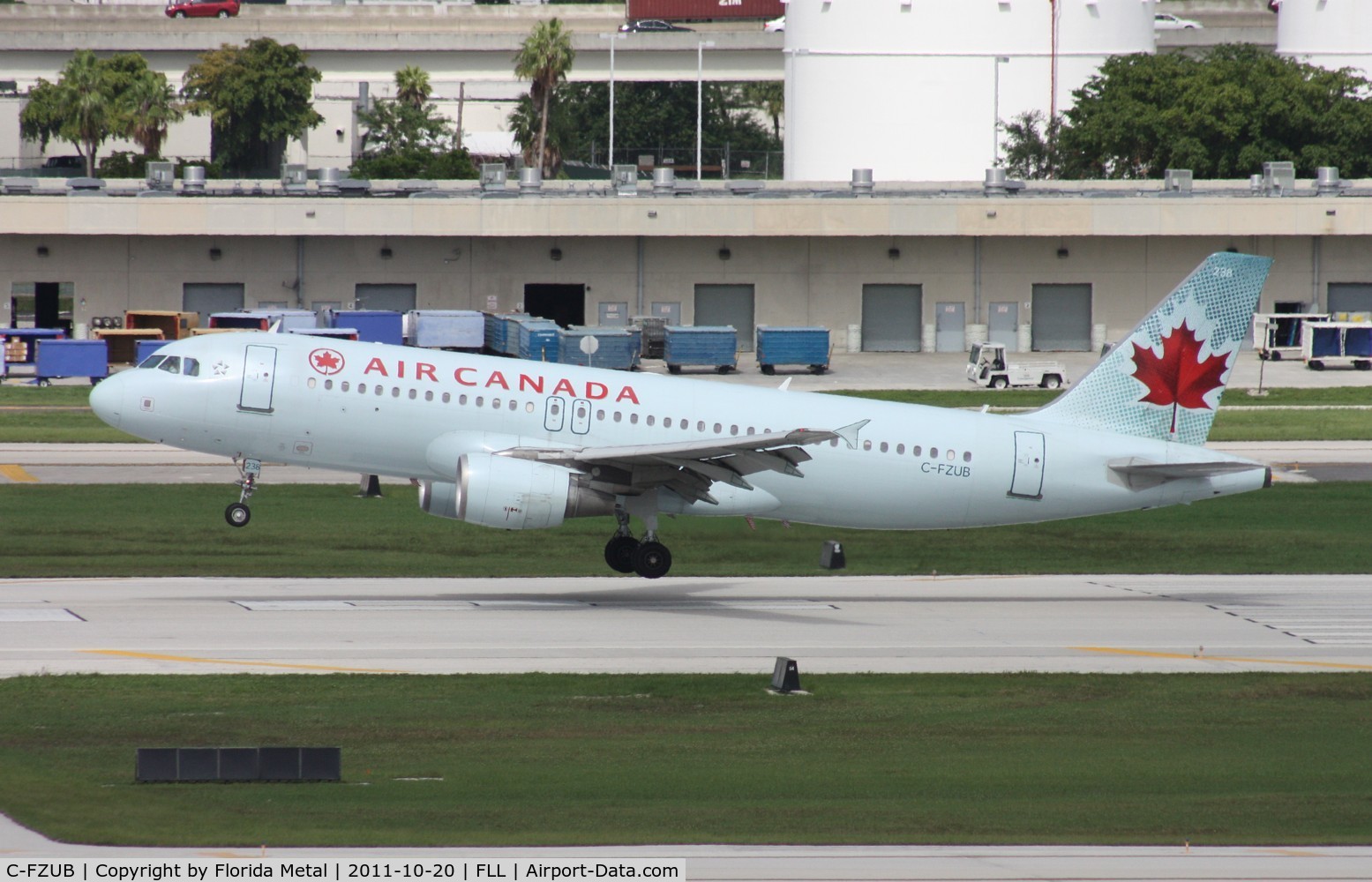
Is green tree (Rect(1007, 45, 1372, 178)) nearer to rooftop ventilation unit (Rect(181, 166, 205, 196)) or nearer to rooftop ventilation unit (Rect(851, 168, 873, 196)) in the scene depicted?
rooftop ventilation unit (Rect(851, 168, 873, 196))

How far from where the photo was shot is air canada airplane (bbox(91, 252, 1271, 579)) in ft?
106

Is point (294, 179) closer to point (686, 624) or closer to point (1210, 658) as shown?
point (686, 624)

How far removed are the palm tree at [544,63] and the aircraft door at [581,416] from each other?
4782 inches

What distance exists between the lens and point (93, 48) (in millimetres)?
165875

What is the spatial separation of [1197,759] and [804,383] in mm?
58548

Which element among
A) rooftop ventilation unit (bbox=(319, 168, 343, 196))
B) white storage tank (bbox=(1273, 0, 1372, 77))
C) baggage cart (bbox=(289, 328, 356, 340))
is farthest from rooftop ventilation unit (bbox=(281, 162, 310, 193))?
white storage tank (bbox=(1273, 0, 1372, 77))

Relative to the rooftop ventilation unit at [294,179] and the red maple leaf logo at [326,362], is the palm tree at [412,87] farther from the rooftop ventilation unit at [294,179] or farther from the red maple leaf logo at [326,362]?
the red maple leaf logo at [326,362]

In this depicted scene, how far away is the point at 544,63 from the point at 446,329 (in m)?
70.2

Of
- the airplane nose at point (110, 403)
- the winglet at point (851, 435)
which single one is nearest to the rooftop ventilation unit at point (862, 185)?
the winglet at point (851, 435)

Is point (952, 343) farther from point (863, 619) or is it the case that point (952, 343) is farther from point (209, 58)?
point (209, 58)

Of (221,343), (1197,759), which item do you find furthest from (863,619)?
(221,343)

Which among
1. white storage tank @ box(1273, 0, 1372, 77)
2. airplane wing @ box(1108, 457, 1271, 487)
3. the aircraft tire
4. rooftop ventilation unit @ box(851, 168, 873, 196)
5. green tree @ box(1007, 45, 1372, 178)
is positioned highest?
white storage tank @ box(1273, 0, 1372, 77)

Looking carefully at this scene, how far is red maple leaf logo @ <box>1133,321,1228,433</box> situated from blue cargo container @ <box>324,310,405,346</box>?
55121 millimetres

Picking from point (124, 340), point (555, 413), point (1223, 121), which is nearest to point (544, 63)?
point (1223, 121)
